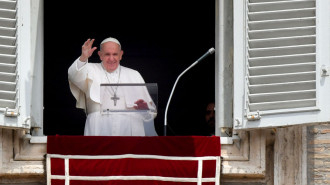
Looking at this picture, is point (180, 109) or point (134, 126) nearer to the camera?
point (134, 126)

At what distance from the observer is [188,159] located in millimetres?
9898

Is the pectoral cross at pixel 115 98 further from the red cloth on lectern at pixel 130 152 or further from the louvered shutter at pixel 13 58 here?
the louvered shutter at pixel 13 58

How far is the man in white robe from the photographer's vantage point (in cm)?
1018

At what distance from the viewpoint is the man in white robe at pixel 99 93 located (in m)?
10.2

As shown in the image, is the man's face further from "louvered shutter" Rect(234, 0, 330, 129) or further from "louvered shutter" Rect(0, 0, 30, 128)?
"louvered shutter" Rect(234, 0, 330, 129)

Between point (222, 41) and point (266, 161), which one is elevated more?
point (222, 41)

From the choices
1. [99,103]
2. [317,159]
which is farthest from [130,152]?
[317,159]

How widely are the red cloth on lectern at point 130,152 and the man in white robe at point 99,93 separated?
299 millimetres

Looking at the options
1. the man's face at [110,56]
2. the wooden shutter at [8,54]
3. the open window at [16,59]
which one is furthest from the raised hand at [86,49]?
the wooden shutter at [8,54]

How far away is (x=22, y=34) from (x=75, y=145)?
0.88 m

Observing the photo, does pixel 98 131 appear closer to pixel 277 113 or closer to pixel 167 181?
pixel 167 181

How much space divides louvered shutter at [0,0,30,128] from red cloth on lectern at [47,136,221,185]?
0.40 meters

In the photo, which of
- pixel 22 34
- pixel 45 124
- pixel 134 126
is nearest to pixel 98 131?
pixel 134 126

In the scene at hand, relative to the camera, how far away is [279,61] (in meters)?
9.84
